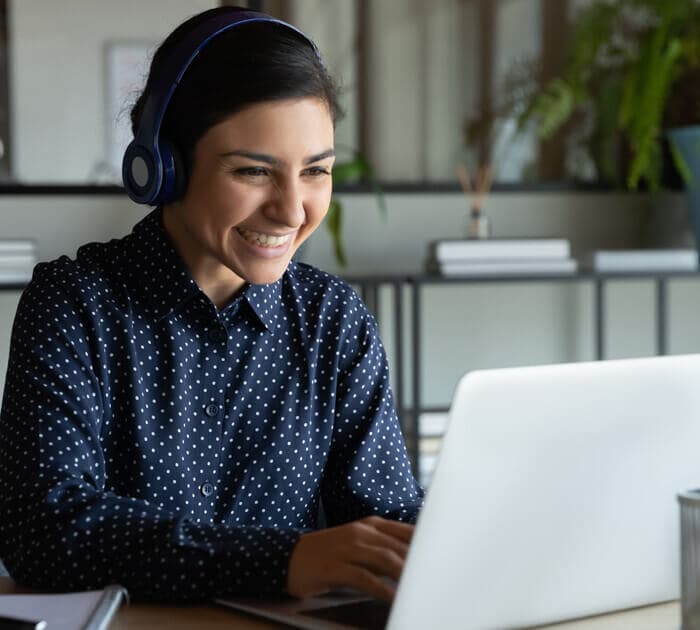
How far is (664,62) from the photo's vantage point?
9.16 ft

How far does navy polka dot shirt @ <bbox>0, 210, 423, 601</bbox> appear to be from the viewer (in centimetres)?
104

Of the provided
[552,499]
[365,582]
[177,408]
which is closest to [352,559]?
[365,582]

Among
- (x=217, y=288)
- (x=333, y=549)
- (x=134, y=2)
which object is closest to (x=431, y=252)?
(x=134, y=2)

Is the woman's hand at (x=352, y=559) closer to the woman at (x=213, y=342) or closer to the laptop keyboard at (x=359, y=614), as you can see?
A: the laptop keyboard at (x=359, y=614)

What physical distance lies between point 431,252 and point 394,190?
302mm

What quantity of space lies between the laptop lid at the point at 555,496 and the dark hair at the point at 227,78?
57cm

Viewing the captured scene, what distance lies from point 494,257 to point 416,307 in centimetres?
22

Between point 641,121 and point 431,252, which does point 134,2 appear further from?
point 641,121

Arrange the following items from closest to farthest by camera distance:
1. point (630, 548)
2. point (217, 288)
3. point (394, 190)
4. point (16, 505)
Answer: point (630, 548)
point (16, 505)
point (217, 288)
point (394, 190)

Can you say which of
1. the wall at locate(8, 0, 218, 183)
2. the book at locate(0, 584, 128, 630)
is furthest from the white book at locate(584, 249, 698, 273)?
the book at locate(0, 584, 128, 630)

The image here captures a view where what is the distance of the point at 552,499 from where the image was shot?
782 mm

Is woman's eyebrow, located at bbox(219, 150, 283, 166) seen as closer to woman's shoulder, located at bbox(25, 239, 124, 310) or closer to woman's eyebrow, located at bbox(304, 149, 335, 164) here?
woman's eyebrow, located at bbox(304, 149, 335, 164)

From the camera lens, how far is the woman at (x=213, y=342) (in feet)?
3.71

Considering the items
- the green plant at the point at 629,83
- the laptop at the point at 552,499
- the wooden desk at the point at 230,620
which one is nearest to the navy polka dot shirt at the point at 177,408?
the wooden desk at the point at 230,620
